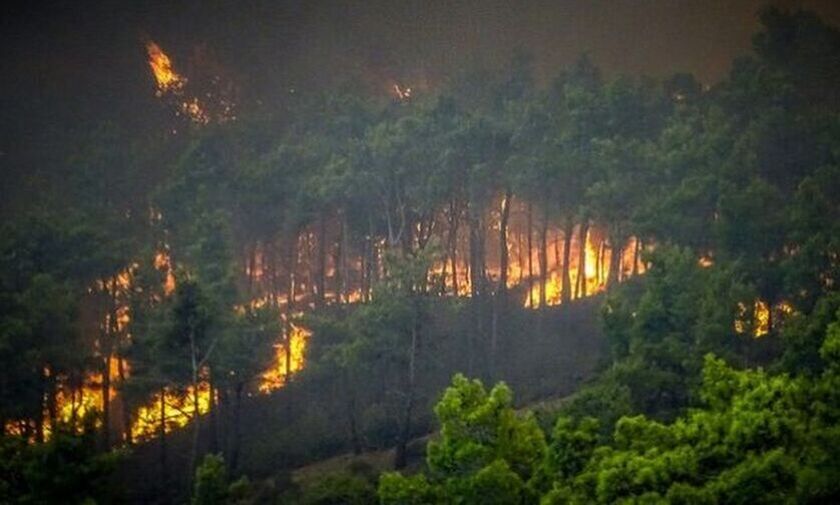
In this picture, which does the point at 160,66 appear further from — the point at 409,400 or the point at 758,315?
the point at 758,315

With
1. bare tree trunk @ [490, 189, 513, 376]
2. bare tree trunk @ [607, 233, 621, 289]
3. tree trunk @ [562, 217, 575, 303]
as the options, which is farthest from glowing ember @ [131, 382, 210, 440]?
bare tree trunk @ [607, 233, 621, 289]

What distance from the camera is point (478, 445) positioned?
653 inches

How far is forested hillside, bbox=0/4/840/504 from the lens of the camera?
54.8 ft

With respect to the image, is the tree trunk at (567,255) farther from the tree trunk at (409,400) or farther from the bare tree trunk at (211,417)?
the bare tree trunk at (211,417)

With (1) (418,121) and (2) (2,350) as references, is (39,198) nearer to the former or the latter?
(2) (2,350)

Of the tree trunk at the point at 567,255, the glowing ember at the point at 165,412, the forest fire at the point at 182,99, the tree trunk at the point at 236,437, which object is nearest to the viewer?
the glowing ember at the point at 165,412

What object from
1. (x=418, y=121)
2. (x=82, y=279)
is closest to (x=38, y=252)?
(x=82, y=279)

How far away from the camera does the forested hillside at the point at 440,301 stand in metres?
16.7

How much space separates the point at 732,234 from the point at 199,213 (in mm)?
30648

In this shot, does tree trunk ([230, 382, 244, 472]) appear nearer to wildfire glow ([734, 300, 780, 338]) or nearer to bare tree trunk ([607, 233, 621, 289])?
wildfire glow ([734, 300, 780, 338])

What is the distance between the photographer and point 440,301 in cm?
5059

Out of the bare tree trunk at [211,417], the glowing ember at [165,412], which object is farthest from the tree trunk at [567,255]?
the glowing ember at [165,412]

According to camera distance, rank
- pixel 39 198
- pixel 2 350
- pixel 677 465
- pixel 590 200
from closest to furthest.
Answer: pixel 677 465
pixel 2 350
pixel 590 200
pixel 39 198

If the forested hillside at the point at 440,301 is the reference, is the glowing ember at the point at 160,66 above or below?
above
